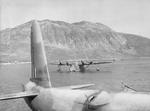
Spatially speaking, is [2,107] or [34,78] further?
[2,107]

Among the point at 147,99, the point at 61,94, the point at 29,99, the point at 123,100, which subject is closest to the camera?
the point at 147,99

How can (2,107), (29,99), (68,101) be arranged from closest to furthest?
(68,101)
(29,99)
(2,107)

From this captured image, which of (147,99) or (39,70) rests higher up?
(147,99)

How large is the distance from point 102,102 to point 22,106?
22.4 m

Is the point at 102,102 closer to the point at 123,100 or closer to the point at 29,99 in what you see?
the point at 123,100

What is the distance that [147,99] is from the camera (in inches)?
314

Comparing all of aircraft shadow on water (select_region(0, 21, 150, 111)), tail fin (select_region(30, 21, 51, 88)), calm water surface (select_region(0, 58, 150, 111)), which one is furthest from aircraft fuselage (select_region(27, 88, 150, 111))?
calm water surface (select_region(0, 58, 150, 111))

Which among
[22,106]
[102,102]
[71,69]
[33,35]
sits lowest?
[71,69]

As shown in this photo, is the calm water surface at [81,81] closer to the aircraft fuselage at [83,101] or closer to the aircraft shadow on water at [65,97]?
the aircraft shadow on water at [65,97]

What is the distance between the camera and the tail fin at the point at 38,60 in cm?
1658

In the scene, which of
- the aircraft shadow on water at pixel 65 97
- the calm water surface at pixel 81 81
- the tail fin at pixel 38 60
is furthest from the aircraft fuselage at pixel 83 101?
the calm water surface at pixel 81 81

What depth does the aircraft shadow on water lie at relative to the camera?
8.47 meters

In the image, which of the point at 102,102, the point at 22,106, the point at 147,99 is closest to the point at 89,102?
the point at 102,102

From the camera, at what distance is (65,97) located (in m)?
12.2
